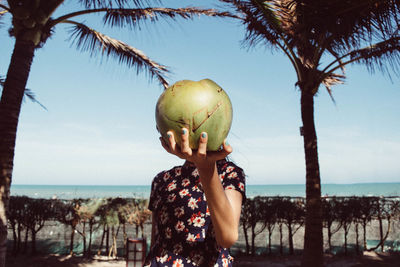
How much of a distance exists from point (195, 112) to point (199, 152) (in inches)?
8.2

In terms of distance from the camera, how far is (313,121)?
6.13 metres

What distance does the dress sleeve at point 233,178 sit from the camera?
1454 mm

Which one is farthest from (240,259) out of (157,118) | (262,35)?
(157,118)

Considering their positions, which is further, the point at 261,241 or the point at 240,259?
the point at 261,241

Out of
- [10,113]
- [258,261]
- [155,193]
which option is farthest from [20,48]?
[258,261]

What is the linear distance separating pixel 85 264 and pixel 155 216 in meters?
7.23

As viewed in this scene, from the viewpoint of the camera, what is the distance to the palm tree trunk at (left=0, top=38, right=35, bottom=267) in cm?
409

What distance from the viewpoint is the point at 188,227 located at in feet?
4.91

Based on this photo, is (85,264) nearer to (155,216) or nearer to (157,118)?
(155,216)

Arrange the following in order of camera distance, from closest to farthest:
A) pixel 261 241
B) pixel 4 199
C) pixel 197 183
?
pixel 197 183, pixel 4 199, pixel 261 241

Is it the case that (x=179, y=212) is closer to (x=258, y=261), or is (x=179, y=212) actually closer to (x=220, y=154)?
(x=220, y=154)

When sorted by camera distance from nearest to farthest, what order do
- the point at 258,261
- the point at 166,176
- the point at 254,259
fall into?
the point at 166,176 → the point at 258,261 → the point at 254,259

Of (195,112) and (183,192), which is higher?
(195,112)

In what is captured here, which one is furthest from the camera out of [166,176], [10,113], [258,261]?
[258,261]
